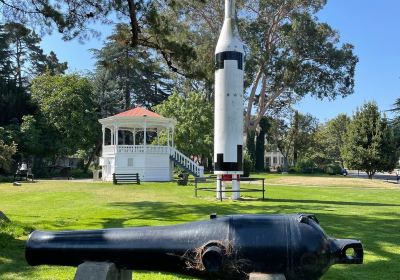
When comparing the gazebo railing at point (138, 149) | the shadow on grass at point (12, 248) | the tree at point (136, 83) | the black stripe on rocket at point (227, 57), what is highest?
the tree at point (136, 83)

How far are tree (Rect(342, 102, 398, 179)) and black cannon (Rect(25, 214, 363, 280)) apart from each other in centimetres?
4128

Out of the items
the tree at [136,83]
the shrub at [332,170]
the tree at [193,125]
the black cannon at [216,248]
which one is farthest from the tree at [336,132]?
the black cannon at [216,248]

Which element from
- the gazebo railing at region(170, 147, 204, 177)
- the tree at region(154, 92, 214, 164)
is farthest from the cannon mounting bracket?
the tree at region(154, 92, 214, 164)

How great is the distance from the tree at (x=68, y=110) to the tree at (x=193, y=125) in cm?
853

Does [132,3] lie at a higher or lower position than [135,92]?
lower

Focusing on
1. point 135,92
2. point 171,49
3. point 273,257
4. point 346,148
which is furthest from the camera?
point 135,92

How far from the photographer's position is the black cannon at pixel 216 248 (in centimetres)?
272

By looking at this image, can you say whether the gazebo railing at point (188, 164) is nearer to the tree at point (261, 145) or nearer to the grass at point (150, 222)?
the grass at point (150, 222)

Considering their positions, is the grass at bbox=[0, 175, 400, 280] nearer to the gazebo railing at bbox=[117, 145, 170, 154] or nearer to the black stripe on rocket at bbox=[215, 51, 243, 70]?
the black stripe on rocket at bbox=[215, 51, 243, 70]

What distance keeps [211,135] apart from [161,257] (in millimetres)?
44992

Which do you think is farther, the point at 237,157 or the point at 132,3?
the point at 237,157

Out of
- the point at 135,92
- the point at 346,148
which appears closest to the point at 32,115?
the point at 135,92

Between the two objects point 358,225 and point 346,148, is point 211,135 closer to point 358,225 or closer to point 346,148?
point 346,148

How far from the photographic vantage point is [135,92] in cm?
6016
